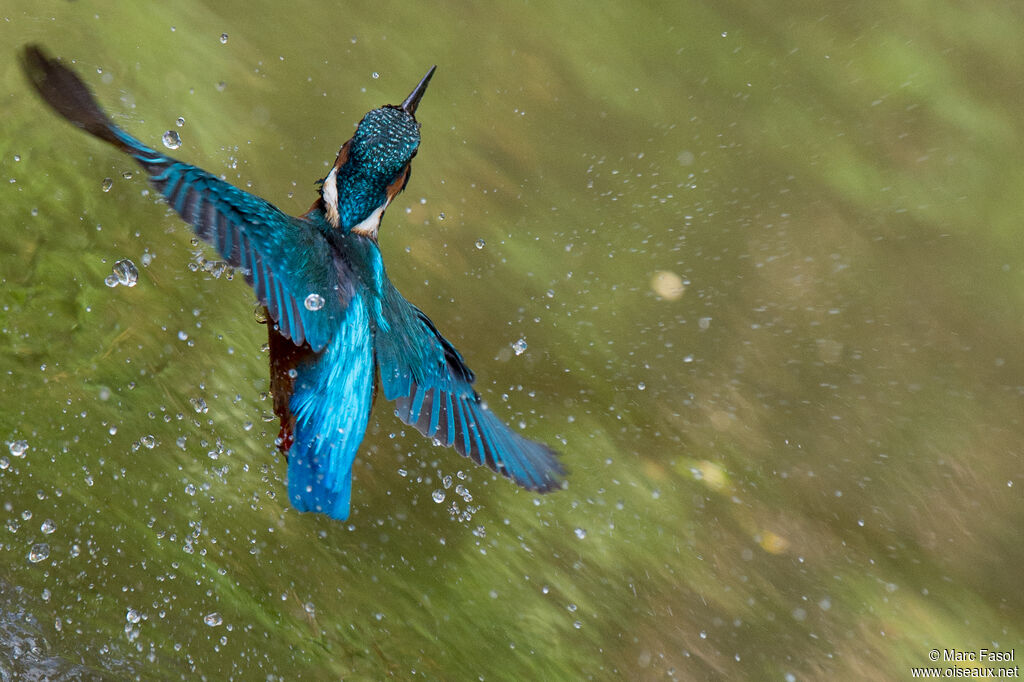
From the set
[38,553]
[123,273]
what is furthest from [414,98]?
[38,553]

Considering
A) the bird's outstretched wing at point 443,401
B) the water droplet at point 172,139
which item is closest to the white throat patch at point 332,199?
the bird's outstretched wing at point 443,401

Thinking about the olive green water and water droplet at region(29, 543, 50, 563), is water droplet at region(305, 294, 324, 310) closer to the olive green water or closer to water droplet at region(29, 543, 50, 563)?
the olive green water

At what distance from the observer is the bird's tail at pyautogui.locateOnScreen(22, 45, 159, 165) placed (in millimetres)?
907

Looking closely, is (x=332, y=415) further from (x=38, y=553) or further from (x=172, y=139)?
(x=38, y=553)

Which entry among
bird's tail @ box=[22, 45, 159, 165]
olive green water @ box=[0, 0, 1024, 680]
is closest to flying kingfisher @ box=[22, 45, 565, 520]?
bird's tail @ box=[22, 45, 159, 165]

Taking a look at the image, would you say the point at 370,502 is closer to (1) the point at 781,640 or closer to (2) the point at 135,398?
(2) the point at 135,398

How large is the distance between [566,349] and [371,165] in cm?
52

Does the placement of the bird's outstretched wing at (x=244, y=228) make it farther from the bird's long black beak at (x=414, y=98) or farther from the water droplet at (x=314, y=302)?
the bird's long black beak at (x=414, y=98)

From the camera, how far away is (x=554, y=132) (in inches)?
57.3

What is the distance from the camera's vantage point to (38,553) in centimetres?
160

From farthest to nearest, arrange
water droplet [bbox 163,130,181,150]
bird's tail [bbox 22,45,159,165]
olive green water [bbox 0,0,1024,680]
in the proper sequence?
water droplet [bbox 163,130,181,150]
olive green water [bbox 0,0,1024,680]
bird's tail [bbox 22,45,159,165]

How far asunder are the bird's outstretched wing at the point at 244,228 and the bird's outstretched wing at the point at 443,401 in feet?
0.35

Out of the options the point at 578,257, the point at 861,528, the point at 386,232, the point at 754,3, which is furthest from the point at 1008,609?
the point at 386,232

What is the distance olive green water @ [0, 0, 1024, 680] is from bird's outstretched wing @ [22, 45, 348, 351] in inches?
19.0
